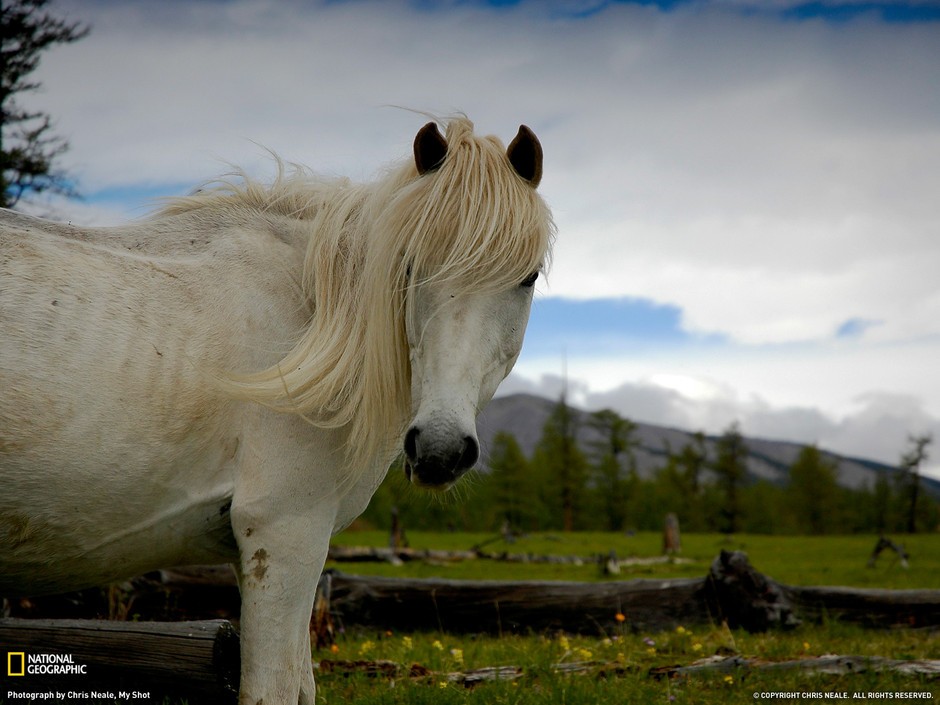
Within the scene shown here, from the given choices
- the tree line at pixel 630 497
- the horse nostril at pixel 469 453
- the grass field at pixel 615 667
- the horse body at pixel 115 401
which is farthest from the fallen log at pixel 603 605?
the tree line at pixel 630 497

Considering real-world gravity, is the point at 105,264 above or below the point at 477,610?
above

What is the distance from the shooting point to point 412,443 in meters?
2.36

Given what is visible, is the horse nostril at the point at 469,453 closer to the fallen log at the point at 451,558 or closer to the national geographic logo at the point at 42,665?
the national geographic logo at the point at 42,665

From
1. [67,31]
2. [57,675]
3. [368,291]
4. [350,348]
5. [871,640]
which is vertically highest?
[67,31]

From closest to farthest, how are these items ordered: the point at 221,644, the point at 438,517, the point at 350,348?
the point at 350,348 → the point at 221,644 → the point at 438,517

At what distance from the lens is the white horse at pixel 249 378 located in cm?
257

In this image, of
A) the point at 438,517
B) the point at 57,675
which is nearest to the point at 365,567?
the point at 57,675

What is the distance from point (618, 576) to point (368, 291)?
13923mm

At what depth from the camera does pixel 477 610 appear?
276 inches

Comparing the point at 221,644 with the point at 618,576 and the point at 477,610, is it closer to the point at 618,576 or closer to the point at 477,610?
the point at 477,610

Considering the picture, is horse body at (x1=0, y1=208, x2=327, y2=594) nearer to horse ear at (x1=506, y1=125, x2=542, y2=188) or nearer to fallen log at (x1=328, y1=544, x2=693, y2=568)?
horse ear at (x1=506, y1=125, x2=542, y2=188)

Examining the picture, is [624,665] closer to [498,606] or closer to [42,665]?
[498,606]

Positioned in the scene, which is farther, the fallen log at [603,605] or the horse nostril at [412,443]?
the fallen log at [603,605]

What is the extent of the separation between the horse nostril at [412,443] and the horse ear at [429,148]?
1092 millimetres
